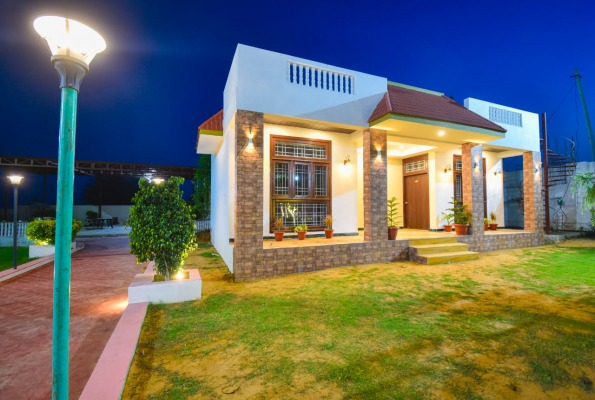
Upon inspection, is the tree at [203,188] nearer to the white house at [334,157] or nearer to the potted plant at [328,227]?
the white house at [334,157]


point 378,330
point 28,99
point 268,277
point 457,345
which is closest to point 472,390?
point 457,345

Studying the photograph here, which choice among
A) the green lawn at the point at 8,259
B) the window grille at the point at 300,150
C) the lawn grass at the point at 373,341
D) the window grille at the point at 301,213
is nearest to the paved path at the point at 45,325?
the lawn grass at the point at 373,341

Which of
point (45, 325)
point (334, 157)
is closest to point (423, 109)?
point (334, 157)

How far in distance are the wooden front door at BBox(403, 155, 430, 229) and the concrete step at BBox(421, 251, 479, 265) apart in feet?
9.27

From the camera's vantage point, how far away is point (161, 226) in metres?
4.27

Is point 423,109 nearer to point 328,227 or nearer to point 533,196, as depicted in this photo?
point 328,227

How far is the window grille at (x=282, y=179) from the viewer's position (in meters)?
7.76

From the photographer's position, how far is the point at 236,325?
3441 millimetres

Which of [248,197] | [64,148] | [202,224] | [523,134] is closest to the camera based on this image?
[64,148]

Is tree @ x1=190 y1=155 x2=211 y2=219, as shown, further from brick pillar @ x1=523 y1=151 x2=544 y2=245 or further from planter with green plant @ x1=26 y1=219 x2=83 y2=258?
brick pillar @ x1=523 y1=151 x2=544 y2=245

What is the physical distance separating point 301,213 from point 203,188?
8.01 meters

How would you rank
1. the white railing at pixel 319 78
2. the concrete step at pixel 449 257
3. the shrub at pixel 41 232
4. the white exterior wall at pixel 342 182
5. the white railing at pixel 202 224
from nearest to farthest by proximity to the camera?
the white railing at pixel 319 78, the concrete step at pixel 449 257, the white exterior wall at pixel 342 182, the shrub at pixel 41 232, the white railing at pixel 202 224

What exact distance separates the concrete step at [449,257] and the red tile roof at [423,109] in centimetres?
368

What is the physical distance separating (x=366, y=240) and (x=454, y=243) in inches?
123
